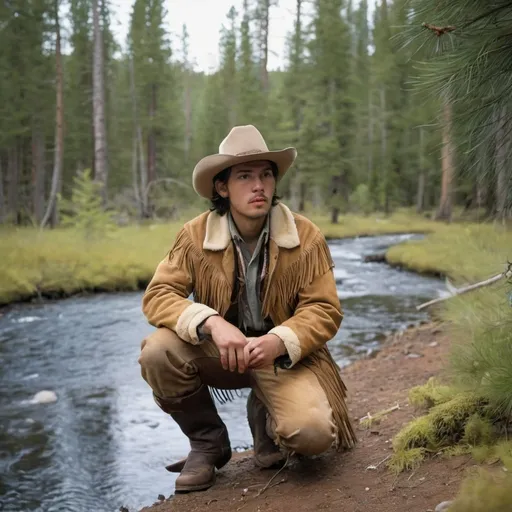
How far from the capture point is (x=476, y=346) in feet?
9.27

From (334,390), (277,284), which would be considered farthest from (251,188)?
(334,390)

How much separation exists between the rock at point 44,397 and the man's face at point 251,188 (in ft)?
9.51

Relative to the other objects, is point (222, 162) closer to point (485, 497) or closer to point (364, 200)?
point (485, 497)

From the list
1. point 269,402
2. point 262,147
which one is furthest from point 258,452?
point 262,147

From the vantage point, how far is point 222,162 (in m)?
2.81

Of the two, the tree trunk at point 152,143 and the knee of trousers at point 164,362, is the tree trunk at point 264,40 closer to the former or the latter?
the tree trunk at point 152,143

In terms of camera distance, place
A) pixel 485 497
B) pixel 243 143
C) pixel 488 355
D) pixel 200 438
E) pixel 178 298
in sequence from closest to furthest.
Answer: pixel 485 497, pixel 488 355, pixel 178 298, pixel 243 143, pixel 200 438

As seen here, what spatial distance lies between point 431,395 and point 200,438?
1260mm

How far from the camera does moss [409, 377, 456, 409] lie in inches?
116

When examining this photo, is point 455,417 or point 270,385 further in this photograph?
point 270,385

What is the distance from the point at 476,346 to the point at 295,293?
0.94m

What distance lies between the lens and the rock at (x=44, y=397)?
4793 millimetres

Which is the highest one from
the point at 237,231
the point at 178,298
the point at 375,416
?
the point at 237,231

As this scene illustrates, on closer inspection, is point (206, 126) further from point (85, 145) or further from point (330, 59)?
point (330, 59)
